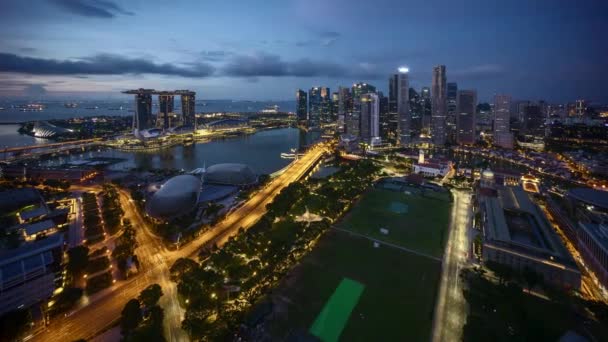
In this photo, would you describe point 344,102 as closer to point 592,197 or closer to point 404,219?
point 592,197

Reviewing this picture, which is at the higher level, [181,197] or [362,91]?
[362,91]

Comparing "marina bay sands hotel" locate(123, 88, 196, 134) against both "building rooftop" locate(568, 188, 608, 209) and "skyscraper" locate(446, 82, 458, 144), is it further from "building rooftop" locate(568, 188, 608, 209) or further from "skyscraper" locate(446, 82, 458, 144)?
"building rooftop" locate(568, 188, 608, 209)

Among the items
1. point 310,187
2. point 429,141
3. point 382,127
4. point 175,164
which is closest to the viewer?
point 310,187

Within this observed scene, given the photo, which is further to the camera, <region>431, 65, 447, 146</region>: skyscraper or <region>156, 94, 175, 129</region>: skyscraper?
<region>156, 94, 175, 129</region>: skyscraper

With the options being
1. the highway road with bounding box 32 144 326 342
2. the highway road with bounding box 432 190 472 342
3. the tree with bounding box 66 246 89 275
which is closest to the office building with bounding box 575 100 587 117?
the highway road with bounding box 432 190 472 342

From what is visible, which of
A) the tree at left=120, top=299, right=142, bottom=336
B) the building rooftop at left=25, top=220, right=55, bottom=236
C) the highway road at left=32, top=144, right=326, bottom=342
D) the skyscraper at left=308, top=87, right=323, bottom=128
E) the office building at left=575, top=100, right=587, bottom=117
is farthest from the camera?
the skyscraper at left=308, top=87, right=323, bottom=128

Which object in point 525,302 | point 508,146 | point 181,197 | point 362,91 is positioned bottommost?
point 525,302

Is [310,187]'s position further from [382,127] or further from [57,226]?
[382,127]

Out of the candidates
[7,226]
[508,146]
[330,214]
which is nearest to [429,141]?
[508,146]
